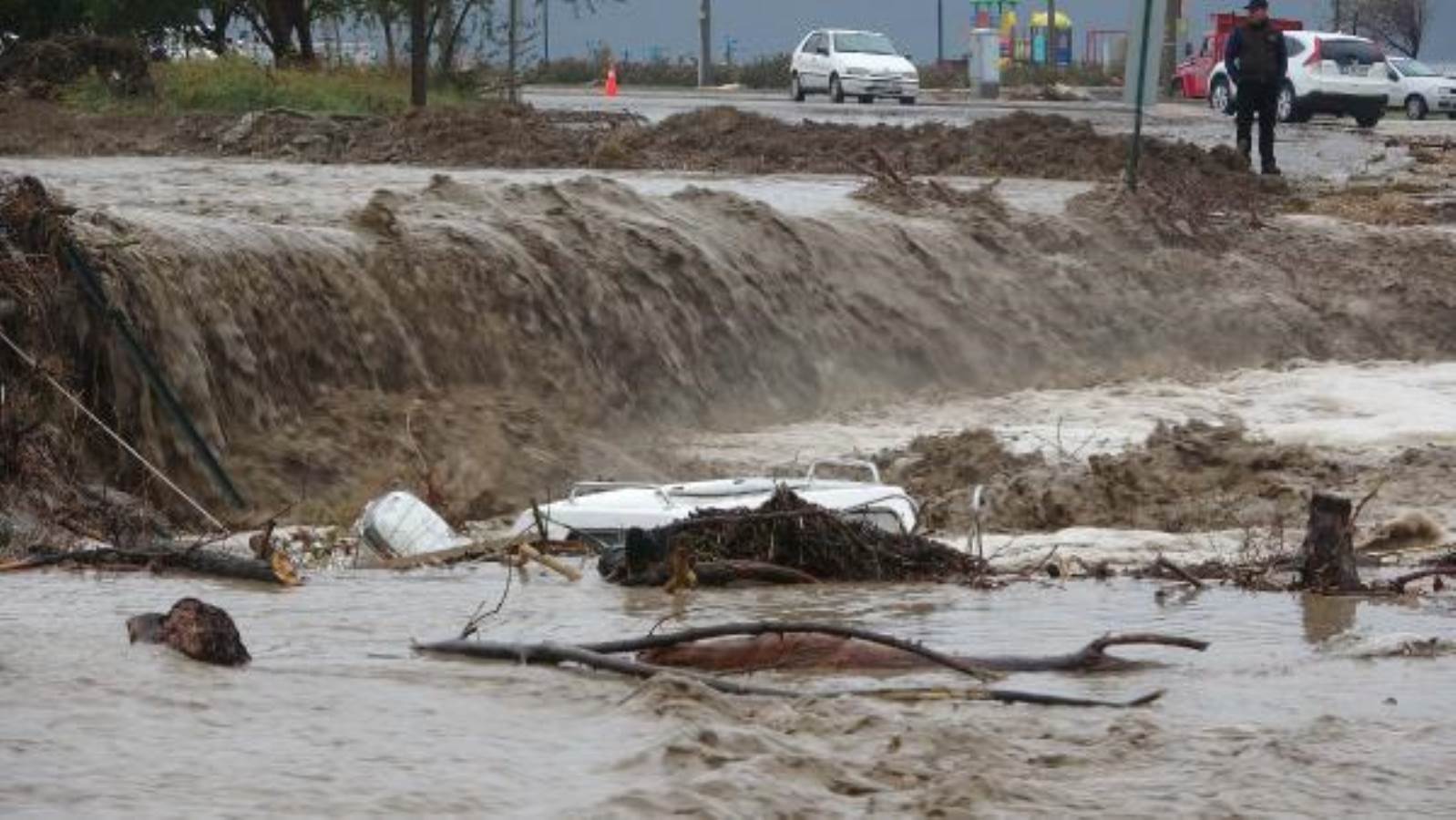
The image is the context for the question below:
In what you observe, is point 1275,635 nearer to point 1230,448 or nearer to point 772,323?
point 1230,448

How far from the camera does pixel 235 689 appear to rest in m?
7.68

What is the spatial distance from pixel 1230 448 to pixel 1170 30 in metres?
47.2

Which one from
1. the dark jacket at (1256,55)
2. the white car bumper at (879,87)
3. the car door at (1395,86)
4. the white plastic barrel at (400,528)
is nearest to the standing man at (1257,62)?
the dark jacket at (1256,55)

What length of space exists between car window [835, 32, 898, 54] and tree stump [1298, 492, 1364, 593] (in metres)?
42.6

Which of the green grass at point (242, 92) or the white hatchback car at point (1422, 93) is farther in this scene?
the white hatchback car at point (1422, 93)

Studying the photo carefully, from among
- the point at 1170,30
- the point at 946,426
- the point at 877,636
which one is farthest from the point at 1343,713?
the point at 1170,30

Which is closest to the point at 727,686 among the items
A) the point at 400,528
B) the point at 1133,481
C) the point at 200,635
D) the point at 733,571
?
the point at 200,635

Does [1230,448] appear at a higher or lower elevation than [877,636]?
lower

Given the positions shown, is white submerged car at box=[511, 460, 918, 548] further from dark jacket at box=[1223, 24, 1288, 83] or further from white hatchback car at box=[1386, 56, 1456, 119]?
white hatchback car at box=[1386, 56, 1456, 119]

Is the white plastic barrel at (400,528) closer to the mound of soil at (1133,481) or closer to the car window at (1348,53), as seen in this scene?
the mound of soil at (1133,481)

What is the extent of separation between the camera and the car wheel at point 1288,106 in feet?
154

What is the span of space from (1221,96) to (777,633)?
4330 centimetres

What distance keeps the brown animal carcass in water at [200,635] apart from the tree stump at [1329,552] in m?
4.77

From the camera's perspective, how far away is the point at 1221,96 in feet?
166
